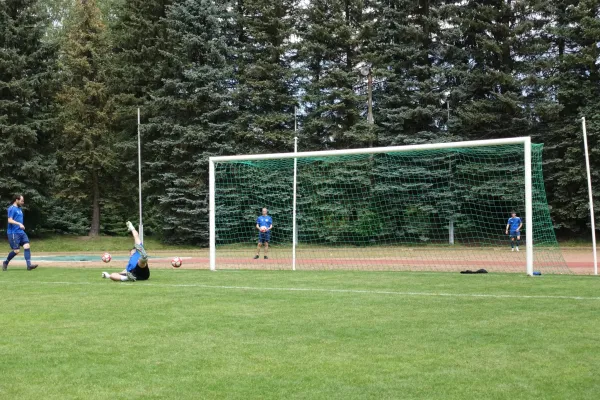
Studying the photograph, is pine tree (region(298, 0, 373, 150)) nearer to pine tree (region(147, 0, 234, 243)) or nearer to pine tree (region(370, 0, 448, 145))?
pine tree (region(370, 0, 448, 145))

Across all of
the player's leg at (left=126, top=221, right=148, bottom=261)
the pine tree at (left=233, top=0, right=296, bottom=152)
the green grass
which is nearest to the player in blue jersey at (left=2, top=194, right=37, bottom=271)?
the green grass

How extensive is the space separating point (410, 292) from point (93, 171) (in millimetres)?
29855

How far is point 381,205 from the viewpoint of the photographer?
2670 centimetres

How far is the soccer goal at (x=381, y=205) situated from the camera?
22.9 metres

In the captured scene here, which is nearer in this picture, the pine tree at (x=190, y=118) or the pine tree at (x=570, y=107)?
the pine tree at (x=570, y=107)

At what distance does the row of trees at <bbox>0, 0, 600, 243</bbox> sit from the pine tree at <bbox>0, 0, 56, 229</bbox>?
0.30ft

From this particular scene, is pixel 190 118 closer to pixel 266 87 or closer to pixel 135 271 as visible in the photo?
pixel 266 87

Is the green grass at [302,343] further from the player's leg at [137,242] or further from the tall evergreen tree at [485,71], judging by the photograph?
the tall evergreen tree at [485,71]

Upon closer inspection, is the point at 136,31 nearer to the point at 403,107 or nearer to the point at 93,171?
the point at 93,171

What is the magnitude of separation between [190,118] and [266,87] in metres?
4.63

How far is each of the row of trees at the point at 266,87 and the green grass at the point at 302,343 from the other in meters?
20.6

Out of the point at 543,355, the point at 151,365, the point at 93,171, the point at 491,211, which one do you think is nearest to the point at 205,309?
the point at 151,365

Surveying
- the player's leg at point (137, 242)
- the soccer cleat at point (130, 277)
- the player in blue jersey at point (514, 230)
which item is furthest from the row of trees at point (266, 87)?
the player's leg at point (137, 242)

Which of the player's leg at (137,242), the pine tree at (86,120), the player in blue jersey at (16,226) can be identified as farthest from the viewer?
the pine tree at (86,120)
